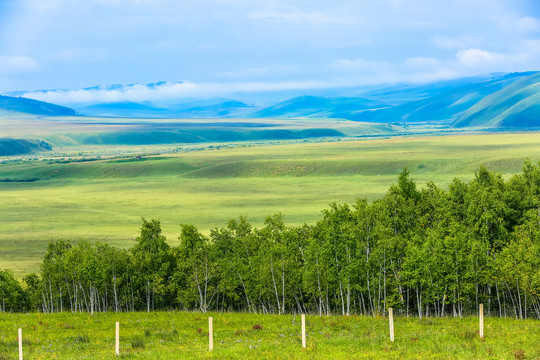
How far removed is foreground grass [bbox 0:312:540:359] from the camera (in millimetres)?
27562

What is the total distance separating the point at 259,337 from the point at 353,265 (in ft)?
59.5

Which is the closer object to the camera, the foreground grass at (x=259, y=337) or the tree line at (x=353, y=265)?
the foreground grass at (x=259, y=337)

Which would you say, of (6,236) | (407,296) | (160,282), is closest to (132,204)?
(6,236)

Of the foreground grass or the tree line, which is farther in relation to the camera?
the tree line

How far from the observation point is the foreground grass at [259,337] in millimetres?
27562

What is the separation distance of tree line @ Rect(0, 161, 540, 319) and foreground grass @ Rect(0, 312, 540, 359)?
10.4m

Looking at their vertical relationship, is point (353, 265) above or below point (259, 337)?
above

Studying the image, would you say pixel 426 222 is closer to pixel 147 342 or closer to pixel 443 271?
pixel 443 271

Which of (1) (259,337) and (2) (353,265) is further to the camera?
(2) (353,265)

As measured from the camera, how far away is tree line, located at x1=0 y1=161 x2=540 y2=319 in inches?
1948

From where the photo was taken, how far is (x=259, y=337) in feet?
112

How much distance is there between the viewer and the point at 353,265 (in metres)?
50.8

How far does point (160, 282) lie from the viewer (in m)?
63.3

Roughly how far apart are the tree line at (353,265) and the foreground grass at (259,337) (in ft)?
34.1
